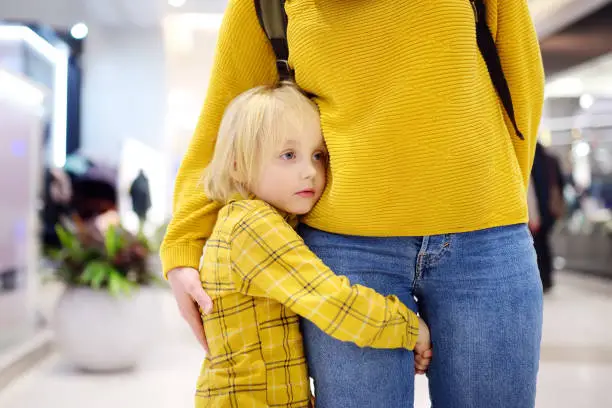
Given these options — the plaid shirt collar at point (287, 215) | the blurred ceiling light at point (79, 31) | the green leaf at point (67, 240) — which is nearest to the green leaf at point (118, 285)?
the green leaf at point (67, 240)

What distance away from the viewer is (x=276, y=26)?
3.82 feet

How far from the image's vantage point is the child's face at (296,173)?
1.12 metres

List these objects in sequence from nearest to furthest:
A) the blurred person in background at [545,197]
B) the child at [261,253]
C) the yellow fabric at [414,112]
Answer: the yellow fabric at [414,112] → the child at [261,253] → the blurred person in background at [545,197]

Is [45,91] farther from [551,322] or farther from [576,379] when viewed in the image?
[551,322]

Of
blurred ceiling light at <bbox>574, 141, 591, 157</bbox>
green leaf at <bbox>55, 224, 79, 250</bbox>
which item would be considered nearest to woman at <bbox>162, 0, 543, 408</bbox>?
green leaf at <bbox>55, 224, 79, 250</bbox>

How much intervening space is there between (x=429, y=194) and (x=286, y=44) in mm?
403

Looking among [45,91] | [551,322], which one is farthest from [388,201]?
[551,322]

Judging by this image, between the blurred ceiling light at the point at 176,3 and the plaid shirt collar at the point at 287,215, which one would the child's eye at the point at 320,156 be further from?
the blurred ceiling light at the point at 176,3

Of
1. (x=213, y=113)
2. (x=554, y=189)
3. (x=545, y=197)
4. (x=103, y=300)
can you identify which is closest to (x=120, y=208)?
(x=103, y=300)

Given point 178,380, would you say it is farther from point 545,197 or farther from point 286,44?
point 545,197

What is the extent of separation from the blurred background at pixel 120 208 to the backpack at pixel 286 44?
2226 mm

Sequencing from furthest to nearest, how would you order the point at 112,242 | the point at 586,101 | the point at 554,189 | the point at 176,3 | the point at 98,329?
the point at 586,101
the point at 176,3
the point at 554,189
the point at 112,242
the point at 98,329

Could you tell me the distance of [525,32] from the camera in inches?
42.9

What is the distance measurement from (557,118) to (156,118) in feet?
21.8
